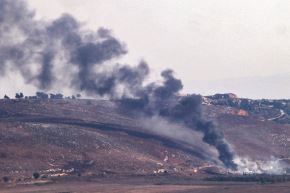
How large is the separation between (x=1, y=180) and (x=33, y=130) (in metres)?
49.5

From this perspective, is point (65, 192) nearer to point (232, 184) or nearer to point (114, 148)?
point (232, 184)

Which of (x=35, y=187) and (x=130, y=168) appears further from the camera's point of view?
(x=130, y=168)

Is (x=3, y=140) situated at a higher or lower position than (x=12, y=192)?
higher

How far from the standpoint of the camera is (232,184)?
141000 millimetres

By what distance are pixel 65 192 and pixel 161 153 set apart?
3041 inches

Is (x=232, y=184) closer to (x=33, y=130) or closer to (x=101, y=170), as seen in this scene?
(x=101, y=170)

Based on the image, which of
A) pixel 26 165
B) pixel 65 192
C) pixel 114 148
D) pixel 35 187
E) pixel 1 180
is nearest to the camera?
pixel 65 192

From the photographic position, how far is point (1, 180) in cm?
14338

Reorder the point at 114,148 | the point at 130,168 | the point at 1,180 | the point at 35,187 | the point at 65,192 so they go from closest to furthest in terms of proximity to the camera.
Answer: the point at 65,192 < the point at 35,187 < the point at 1,180 < the point at 130,168 < the point at 114,148

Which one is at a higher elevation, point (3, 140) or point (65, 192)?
point (3, 140)

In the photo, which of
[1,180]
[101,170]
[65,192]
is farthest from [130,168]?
[65,192]

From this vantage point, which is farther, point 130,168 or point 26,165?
point 130,168

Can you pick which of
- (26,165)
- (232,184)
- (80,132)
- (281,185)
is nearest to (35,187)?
(26,165)

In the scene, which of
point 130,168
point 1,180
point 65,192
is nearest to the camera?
point 65,192
